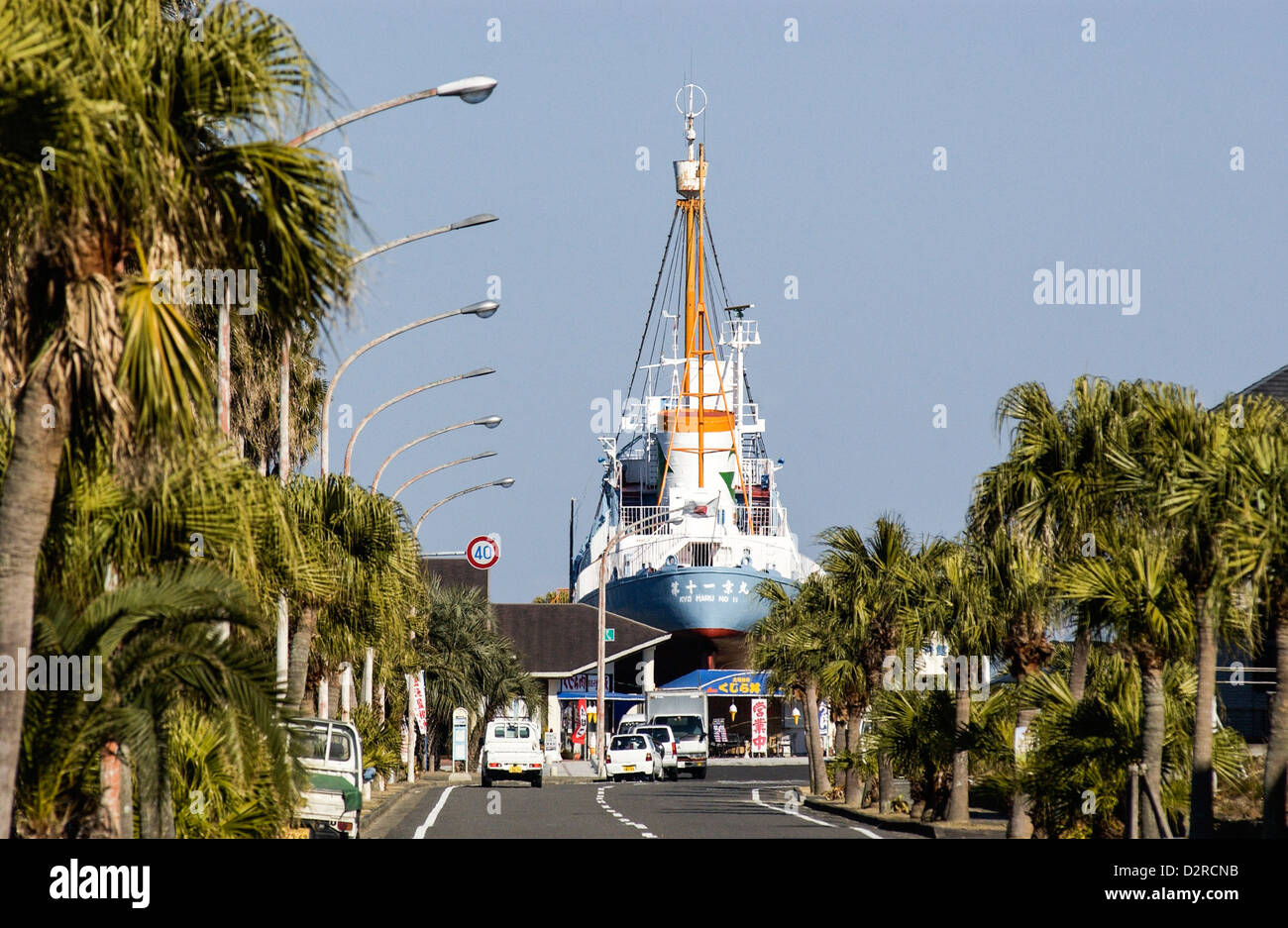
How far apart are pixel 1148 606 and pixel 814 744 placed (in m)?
27.7

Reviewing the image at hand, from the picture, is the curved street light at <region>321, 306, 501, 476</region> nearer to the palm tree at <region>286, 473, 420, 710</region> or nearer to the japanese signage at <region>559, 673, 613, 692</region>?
the palm tree at <region>286, 473, 420, 710</region>

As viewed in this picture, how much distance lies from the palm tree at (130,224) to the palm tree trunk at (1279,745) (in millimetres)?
→ 10377

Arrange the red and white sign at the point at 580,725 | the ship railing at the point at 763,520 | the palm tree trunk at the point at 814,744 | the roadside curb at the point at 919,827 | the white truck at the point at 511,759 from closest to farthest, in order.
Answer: the roadside curb at the point at 919,827 → the palm tree trunk at the point at 814,744 → the white truck at the point at 511,759 → the red and white sign at the point at 580,725 → the ship railing at the point at 763,520

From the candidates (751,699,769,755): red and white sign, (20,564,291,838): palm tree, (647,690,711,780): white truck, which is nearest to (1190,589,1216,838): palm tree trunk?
(20,564,291,838): palm tree

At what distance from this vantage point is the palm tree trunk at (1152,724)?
59.5ft

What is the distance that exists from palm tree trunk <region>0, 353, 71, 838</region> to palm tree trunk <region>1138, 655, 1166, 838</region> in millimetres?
11860

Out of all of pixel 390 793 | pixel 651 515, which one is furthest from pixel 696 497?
pixel 390 793

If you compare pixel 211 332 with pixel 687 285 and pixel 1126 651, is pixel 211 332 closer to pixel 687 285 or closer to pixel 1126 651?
pixel 1126 651

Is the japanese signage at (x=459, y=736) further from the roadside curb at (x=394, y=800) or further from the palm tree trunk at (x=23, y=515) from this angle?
the palm tree trunk at (x=23, y=515)

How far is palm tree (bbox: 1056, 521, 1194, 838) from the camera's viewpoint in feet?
59.5

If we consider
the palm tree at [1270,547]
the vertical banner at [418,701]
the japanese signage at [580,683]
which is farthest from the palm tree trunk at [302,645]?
the japanese signage at [580,683]

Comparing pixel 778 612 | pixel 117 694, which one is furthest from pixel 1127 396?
pixel 778 612

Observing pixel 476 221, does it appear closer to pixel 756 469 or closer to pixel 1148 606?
pixel 1148 606

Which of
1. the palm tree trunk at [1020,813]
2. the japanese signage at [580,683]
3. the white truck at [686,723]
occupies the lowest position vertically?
the white truck at [686,723]
